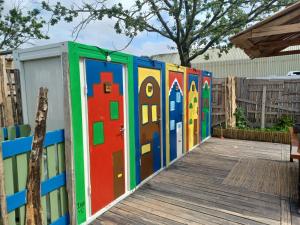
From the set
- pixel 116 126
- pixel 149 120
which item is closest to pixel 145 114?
pixel 149 120

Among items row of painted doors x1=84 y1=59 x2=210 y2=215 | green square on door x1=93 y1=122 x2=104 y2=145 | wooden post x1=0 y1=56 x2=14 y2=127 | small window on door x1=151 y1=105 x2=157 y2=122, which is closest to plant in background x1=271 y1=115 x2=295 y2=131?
row of painted doors x1=84 y1=59 x2=210 y2=215

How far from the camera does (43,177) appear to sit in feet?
8.88

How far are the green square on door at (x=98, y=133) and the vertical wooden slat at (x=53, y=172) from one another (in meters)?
0.56

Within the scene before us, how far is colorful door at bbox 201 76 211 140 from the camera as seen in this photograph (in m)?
7.53

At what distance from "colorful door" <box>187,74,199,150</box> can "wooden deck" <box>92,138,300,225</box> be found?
2.53ft

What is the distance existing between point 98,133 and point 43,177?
0.86m

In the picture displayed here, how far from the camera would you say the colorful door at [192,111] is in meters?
6.41

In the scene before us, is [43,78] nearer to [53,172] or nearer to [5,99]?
[5,99]

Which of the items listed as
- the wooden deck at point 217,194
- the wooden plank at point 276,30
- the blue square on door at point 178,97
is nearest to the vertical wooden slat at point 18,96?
the wooden deck at point 217,194

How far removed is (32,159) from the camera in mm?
1954

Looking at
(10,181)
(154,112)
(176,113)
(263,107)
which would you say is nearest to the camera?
(10,181)

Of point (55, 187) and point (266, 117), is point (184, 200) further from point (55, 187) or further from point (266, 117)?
point (266, 117)

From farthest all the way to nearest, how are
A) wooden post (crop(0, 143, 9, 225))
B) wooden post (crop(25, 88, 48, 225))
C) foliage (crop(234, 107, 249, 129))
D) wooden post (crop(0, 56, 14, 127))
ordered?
foliage (crop(234, 107, 249, 129)), wooden post (crop(0, 56, 14, 127)), wooden post (crop(0, 143, 9, 225)), wooden post (crop(25, 88, 48, 225))

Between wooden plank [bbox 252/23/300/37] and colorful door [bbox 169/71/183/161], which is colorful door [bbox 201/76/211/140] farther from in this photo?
wooden plank [bbox 252/23/300/37]
